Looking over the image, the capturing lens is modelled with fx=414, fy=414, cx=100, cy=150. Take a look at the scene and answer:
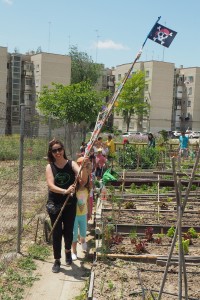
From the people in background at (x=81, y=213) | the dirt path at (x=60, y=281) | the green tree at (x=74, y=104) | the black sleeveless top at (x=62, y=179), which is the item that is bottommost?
the dirt path at (x=60, y=281)

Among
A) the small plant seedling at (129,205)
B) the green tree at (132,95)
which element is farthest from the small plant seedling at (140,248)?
the green tree at (132,95)

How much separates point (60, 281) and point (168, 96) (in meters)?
64.0

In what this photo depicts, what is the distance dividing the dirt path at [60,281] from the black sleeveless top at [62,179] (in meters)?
0.92

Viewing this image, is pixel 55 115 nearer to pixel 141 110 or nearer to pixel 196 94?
pixel 141 110

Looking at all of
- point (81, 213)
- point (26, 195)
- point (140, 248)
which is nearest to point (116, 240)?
point (140, 248)

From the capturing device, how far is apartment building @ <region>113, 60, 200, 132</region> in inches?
2571

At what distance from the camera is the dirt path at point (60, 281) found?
4.66 m

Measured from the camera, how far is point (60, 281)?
200 inches

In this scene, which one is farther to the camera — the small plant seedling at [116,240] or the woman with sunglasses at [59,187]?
the small plant seedling at [116,240]

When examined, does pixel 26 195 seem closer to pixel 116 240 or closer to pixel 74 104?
pixel 116 240

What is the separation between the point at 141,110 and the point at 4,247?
50.8 m

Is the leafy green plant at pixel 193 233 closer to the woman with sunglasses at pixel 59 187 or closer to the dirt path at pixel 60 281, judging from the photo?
the dirt path at pixel 60 281

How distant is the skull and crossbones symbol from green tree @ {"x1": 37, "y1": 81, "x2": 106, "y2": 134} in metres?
24.4

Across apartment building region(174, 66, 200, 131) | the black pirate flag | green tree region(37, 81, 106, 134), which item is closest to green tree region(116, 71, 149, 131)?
apartment building region(174, 66, 200, 131)
